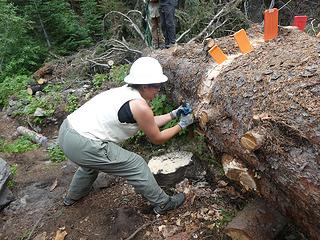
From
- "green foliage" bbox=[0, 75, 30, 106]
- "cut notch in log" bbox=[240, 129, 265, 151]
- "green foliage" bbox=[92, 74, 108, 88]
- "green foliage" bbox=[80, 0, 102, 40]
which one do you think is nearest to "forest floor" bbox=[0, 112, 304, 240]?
"cut notch in log" bbox=[240, 129, 265, 151]

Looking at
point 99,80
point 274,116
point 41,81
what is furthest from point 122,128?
point 41,81

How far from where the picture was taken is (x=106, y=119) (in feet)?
8.74

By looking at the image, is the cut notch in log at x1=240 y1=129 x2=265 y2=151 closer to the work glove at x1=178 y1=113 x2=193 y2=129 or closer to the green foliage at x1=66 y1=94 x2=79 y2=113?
the work glove at x1=178 y1=113 x2=193 y2=129

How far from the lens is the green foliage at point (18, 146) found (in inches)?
194

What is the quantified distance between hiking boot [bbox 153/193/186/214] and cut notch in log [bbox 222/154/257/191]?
23.7 inches

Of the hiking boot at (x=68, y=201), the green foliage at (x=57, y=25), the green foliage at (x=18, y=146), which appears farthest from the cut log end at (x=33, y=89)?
the hiking boot at (x=68, y=201)

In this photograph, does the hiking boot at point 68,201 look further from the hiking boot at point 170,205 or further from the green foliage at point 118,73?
the green foliage at point 118,73

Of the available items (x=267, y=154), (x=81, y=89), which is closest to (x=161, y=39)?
(x=81, y=89)

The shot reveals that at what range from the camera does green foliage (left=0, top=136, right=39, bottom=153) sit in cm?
493

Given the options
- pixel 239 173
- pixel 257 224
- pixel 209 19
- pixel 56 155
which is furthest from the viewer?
pixel 209 19

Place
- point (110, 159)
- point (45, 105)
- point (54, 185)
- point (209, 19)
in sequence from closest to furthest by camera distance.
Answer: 1. point (110, 159)
2. point (54, 185)
3. point (45, 105)
4. point (209, 19)

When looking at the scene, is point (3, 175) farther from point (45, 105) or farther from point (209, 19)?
point (209, 19)

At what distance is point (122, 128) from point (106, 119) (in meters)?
0.15

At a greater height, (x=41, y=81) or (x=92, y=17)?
(x=92, y=17)
